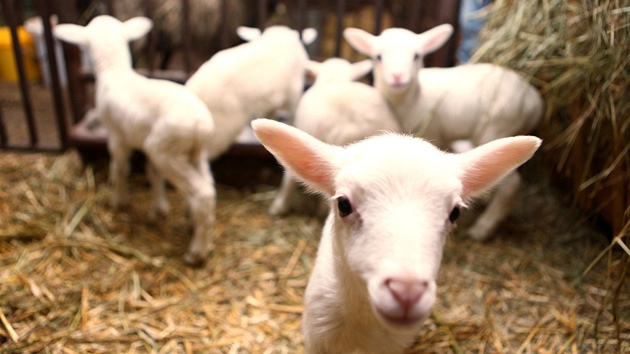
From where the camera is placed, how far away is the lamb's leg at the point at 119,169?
3.23 metres

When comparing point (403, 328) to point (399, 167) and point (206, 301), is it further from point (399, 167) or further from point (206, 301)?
point (206, 301)

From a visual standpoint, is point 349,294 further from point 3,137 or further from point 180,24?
point 180,24

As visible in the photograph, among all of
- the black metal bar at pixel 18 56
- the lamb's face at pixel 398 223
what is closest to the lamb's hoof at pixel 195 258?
the lamb's face at pixel 398 223

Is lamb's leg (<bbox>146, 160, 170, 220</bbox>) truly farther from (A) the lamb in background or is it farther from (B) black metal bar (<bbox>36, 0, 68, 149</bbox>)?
(A) the lamb in background

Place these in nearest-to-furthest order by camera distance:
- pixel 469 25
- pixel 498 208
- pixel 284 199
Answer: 1. pixel 498 208
2. pixel 284 199
3. pixel 469 25

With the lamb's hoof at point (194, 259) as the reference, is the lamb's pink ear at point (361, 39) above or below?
above

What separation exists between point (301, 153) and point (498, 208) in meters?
2.19

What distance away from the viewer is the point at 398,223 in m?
1.43

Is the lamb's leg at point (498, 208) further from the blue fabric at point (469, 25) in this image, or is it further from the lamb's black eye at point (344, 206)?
the lamb's black eye at point (344, 206)

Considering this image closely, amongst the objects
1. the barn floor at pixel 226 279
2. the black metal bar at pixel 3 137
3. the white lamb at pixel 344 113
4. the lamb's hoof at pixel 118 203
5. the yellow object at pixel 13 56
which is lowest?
the barn floor at pixel 226 279

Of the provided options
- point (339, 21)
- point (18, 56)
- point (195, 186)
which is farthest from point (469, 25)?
point (18, 56)

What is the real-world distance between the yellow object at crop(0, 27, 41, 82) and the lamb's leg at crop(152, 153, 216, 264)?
3.55 m

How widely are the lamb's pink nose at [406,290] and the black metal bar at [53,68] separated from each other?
3430 mm

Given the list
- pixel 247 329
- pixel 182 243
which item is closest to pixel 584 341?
pixel 247 329
